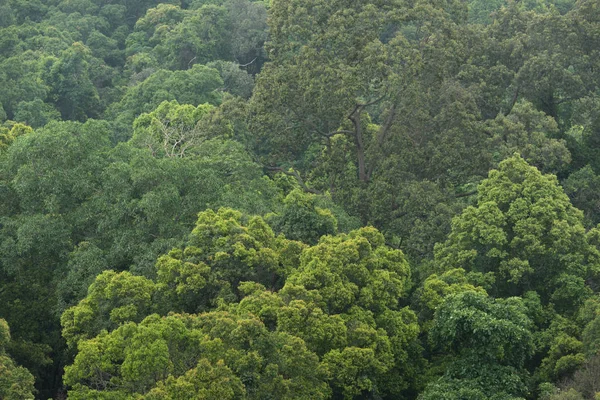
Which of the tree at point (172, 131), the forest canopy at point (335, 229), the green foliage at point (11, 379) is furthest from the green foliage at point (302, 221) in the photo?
the green foliage at point (11, 379)

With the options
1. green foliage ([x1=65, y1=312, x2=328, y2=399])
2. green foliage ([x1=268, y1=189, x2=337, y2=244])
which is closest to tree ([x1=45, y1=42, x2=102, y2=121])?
green foliage ([x1=268, y1=189, x2=337, y2=244])

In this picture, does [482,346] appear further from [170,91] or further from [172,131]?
[170,91]

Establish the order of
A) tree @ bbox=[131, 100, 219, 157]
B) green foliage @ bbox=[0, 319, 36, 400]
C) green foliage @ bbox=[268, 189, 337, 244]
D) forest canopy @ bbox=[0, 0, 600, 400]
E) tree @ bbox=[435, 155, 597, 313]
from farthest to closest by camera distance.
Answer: tree @ bbox=[131, 100, 219, 157]
green foliage @ bbox=[268, 189, 337, 244]
tree @ bbox=[435, 155, 597, 313]
forest canopy @ bbox=[0, 0, 600, 400]
green foliage @ bbox=[0, 319, 36, 400]

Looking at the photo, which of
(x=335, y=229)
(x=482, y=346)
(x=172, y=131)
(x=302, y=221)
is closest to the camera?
(x=482, y=346)

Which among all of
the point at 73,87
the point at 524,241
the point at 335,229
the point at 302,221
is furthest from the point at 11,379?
the point at 73,87

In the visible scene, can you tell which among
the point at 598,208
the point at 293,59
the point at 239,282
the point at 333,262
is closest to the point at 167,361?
the point at 239,282

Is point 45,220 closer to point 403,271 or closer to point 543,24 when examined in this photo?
point 403,271

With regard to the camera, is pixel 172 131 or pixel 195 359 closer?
pixel 195 359

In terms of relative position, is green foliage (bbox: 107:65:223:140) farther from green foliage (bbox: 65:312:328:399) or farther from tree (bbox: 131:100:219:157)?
green foliage (bbox: 65:312:328:399)

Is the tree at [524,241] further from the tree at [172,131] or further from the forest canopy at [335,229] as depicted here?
the tree at [172,131]
